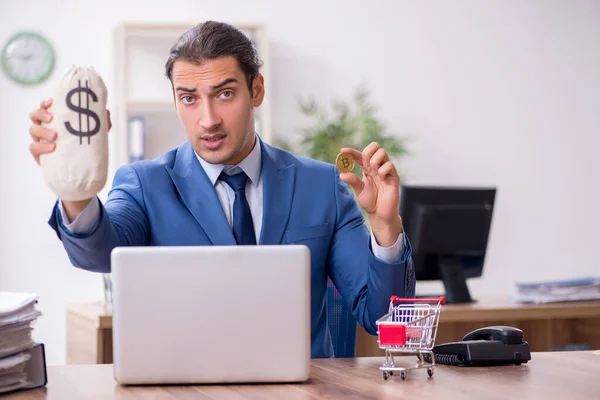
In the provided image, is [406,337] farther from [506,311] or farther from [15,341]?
[506,311]

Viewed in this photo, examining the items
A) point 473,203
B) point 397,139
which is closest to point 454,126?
point 397,139

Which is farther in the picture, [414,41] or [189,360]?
[414,41]

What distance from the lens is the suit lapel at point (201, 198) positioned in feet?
6.70

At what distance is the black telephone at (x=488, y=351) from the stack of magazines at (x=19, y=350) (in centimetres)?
80

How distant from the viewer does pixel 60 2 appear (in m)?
4.85

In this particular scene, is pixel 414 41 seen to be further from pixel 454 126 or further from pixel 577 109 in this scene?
pixel 577 109

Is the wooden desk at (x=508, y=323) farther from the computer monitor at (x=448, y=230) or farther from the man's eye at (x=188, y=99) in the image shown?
the man's eye at (x=188, y=99)

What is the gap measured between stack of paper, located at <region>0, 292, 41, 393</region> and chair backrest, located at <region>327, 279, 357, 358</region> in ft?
2.80

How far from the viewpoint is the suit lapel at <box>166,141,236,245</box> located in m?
2.04

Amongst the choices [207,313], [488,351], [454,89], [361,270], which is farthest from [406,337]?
[454,89]

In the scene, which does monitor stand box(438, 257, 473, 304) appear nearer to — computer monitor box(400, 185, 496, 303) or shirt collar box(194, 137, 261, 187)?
computer monitor box(400, 185, 496, 303)

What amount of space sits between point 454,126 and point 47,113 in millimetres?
4230

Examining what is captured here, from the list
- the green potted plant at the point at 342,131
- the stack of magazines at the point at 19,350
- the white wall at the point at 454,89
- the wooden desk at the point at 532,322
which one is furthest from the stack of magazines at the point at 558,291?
the stack of magazines at the point at 19,350

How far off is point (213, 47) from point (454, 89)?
11.8 feet
